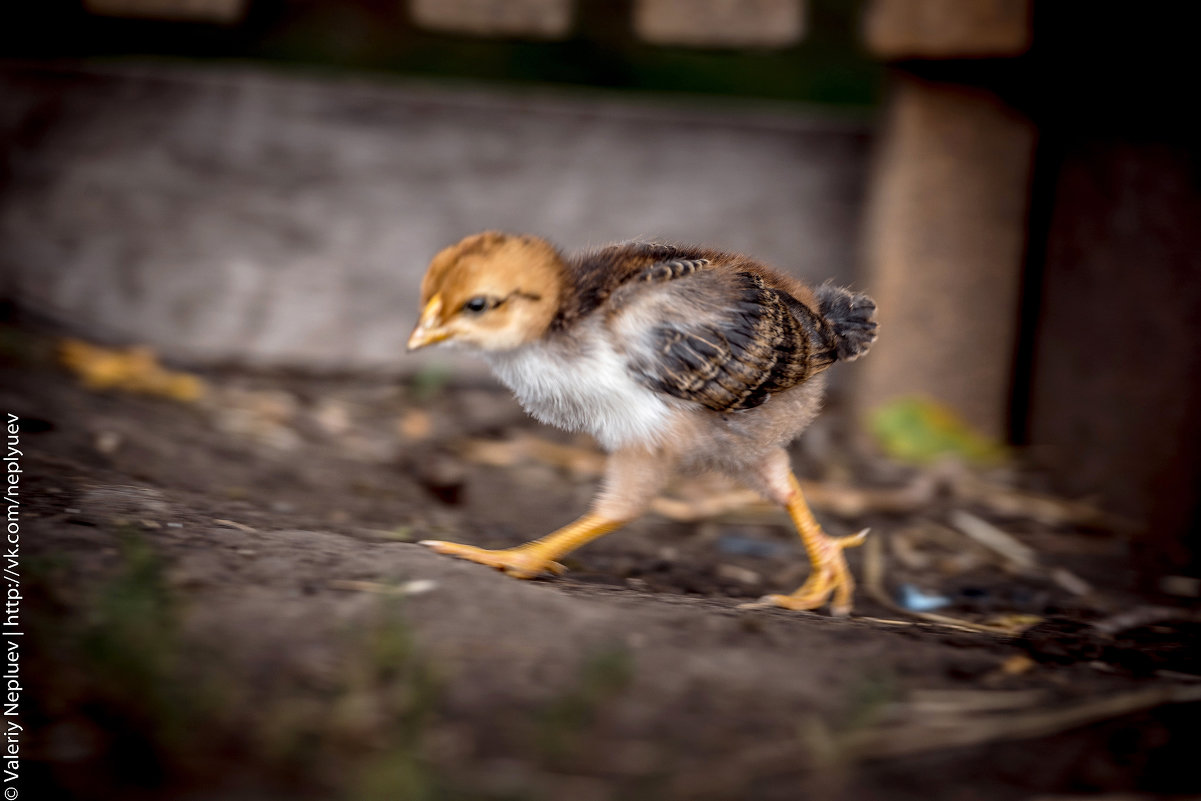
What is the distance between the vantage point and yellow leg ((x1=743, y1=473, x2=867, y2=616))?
8.18 ft

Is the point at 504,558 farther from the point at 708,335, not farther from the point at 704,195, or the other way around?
the point at 704,195

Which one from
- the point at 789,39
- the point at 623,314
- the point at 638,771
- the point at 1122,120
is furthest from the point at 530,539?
the point at 1122,120

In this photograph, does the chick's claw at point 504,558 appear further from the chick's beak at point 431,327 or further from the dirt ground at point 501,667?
the chick's beak at point 431,327

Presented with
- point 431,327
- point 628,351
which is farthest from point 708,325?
point 431,327

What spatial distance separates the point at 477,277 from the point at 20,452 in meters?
1.31

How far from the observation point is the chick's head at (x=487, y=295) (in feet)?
7.32

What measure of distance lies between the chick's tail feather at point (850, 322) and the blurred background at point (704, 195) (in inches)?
51.3

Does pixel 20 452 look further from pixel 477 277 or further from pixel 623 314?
pixel 623 314

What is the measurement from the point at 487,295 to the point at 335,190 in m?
2.39

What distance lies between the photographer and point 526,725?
150 centimetres

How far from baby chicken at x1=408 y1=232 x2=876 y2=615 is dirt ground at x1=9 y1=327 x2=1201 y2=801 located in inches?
10.2

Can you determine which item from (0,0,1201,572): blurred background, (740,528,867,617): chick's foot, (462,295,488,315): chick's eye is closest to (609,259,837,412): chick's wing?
(462,295,488,315): chick's eye

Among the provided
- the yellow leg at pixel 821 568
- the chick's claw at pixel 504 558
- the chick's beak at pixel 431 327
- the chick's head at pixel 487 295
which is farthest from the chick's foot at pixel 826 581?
the chick's beak at pixel 431 327

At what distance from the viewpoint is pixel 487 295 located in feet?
7.36
